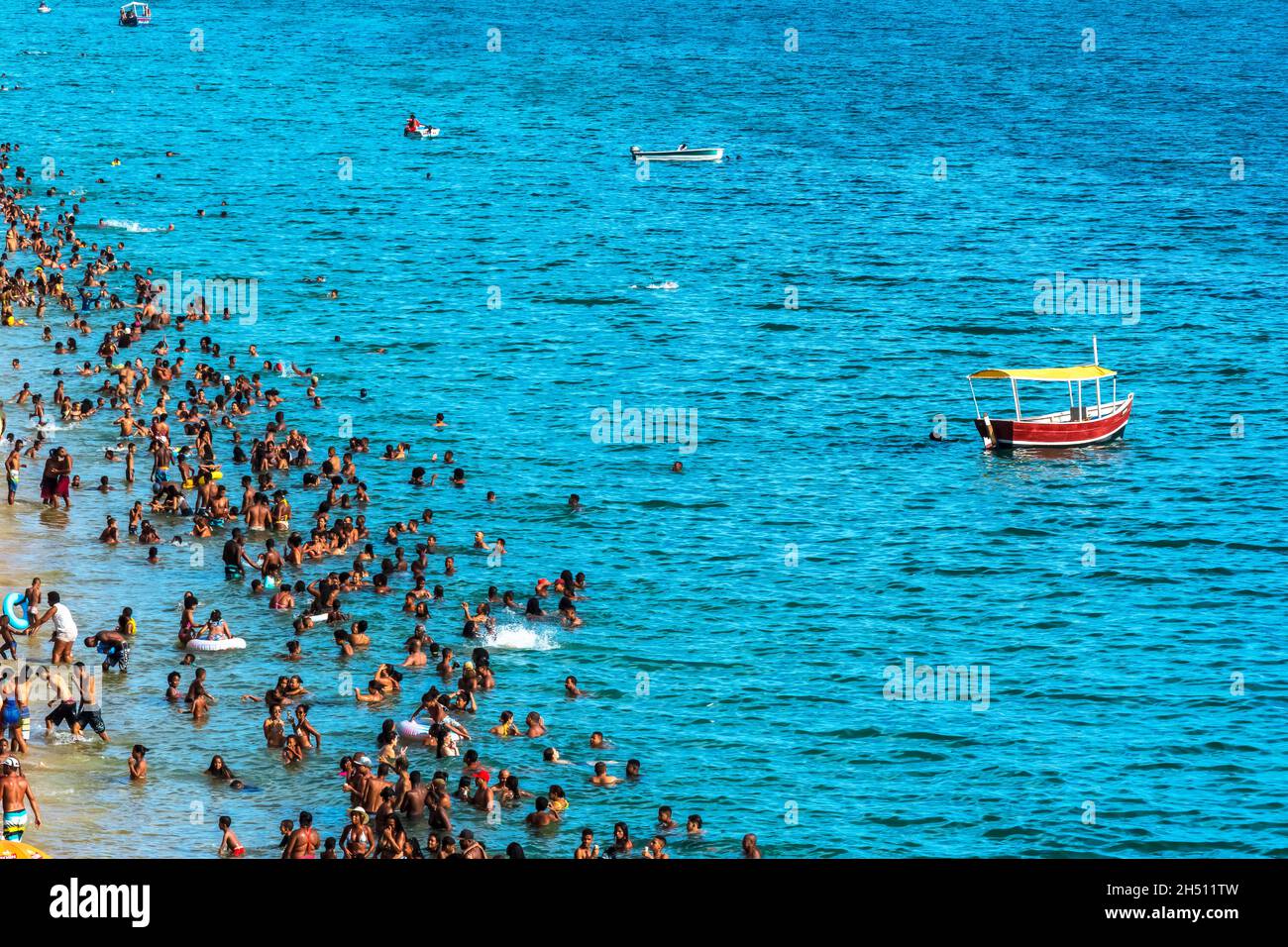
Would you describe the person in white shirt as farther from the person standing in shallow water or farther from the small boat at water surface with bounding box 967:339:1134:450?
the small boat at water surface with bounding box 967:339:1134:450

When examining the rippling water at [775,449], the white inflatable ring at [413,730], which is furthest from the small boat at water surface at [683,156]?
the white inflatable ring at [413,730]

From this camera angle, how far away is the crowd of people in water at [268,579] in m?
37.3

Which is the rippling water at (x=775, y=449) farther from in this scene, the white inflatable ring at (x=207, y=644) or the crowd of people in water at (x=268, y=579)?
the crowd of people in water at (x=268, y=579)

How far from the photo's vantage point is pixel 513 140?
145250 millimetres

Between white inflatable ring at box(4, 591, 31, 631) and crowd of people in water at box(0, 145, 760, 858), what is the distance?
6 centimetres

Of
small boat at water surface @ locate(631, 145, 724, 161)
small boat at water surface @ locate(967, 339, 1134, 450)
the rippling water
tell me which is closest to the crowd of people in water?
the rippling water

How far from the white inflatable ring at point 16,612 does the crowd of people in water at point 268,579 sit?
0.19 ft

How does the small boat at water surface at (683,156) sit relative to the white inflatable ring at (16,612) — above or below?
above

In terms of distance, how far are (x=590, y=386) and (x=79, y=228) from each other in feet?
139

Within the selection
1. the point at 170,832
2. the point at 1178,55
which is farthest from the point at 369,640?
the point at 1178,55

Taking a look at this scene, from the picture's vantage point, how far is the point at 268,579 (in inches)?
2036

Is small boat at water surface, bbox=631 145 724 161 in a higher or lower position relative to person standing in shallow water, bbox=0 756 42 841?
higher

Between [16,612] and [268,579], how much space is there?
28.8ft

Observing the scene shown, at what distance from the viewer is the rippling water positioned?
4209 cm
